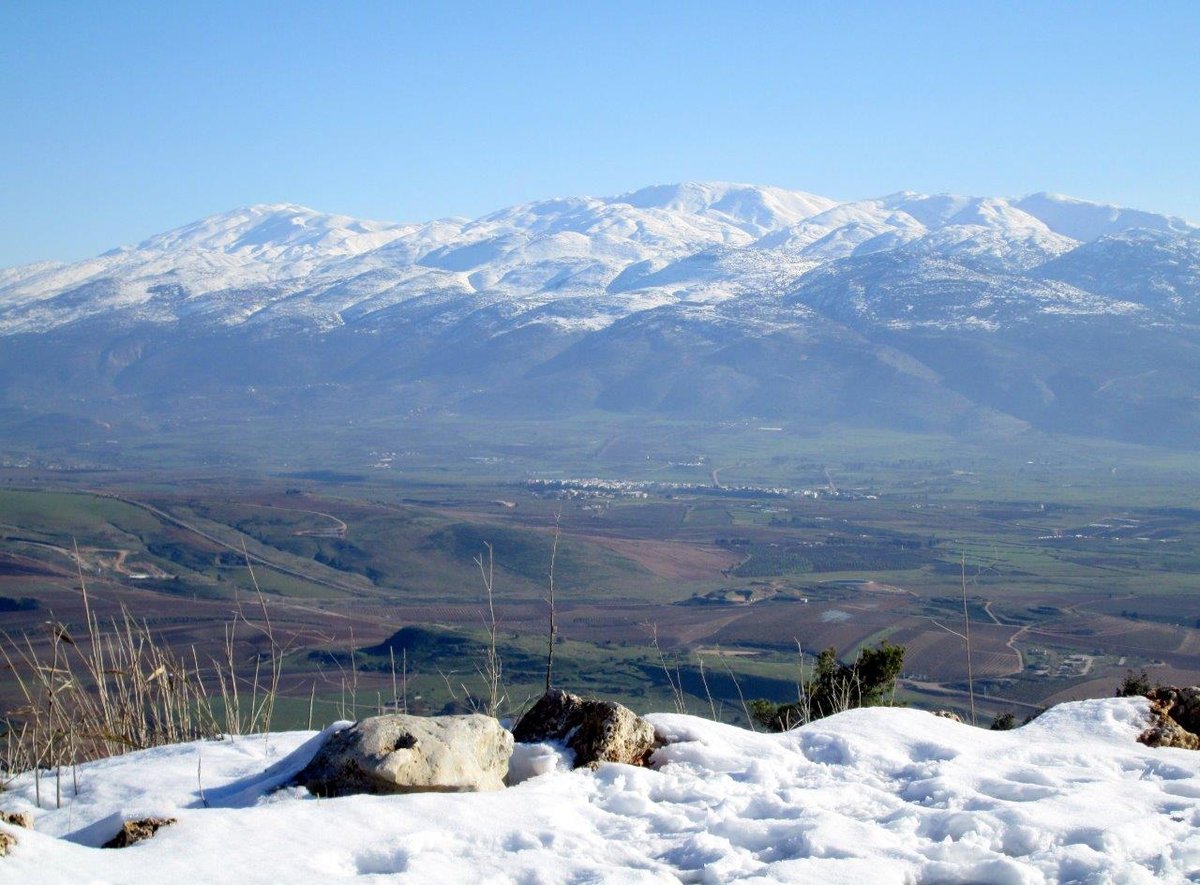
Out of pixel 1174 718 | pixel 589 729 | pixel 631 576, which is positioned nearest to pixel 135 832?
pixel 589 729

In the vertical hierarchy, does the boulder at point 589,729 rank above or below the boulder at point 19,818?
below

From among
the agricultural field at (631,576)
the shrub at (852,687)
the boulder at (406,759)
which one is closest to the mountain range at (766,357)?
the agricultural field at (631,576)

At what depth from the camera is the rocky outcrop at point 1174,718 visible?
673 cm

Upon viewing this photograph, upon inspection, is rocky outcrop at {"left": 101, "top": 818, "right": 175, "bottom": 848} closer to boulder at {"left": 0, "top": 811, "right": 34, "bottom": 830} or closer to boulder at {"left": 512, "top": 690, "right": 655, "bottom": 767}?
boulder at {"left": 0, "top": 811, "right": 34, "bottom": 830}

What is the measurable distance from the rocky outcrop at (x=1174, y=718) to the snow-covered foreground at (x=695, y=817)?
32 centimetres

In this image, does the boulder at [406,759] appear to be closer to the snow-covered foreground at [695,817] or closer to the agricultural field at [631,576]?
the snow-covered foreground at [695,817]

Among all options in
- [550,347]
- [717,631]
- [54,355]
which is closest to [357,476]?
[717,631]

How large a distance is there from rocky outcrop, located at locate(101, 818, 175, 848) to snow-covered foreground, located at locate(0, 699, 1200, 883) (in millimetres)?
67

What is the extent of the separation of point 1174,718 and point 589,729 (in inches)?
137

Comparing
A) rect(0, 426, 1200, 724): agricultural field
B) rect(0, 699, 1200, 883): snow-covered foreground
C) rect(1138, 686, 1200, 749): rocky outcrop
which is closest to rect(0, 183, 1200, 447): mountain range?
rect(0, 426, 1200, 724): agricultural field

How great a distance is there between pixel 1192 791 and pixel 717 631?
108 ft

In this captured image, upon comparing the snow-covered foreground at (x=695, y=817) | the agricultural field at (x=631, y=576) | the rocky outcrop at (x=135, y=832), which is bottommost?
the agricultural field at (x=631, y=576)

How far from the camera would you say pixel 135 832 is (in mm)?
4887

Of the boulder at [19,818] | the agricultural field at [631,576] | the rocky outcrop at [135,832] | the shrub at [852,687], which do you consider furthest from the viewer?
the agricultural field at [631,576]
